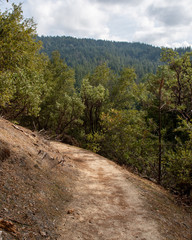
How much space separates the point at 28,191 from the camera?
20.2 feet

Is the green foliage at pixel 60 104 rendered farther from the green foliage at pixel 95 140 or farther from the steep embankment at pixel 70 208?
the steep embankment at pixel 70 208

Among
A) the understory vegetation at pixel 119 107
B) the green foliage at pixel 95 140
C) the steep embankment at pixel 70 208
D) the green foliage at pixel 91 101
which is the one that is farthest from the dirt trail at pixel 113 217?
the green foliage at pixel 91 101

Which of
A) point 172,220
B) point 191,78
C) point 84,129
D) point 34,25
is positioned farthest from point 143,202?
point 84,129

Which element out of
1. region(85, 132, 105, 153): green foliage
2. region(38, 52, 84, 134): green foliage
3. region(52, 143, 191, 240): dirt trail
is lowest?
region(52, 143, 191, 240): dirt trail

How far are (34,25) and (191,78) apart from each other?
614 inches

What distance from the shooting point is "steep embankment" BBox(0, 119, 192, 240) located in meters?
4.86

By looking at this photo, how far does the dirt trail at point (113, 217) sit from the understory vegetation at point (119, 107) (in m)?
4.04

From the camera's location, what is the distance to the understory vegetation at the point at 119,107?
41.0 ft

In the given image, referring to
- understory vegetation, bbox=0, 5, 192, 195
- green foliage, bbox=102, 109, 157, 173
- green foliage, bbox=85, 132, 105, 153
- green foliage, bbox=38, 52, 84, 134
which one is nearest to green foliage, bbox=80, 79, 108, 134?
understory vegetation, bbox=0, 5, 192, 195

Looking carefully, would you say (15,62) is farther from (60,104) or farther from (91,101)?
(91,101)

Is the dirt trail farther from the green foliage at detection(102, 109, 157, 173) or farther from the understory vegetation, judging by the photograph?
the green foliage at detection(102, 109, 157, 173)

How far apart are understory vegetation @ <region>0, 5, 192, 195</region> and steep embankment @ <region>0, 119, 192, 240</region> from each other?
426cm

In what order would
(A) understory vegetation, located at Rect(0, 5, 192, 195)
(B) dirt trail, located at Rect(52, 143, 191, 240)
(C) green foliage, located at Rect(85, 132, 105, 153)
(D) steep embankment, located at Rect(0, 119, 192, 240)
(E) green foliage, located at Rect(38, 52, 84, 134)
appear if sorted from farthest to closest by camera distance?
(E) green foliage, located at Rect(38, 52, 84, 134), (C) green foliage, located at Rect(85, 132, 105, 153), (A) understory vegetation, located at Rect(0, 5, 192, 195), (B) dirt trail, located at Rect(52, 143, 191, 240), (D) steep embankment, located at Rect(0, 119, 192, 240)

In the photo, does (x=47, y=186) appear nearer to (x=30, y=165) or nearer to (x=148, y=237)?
(x=30, y=165)
